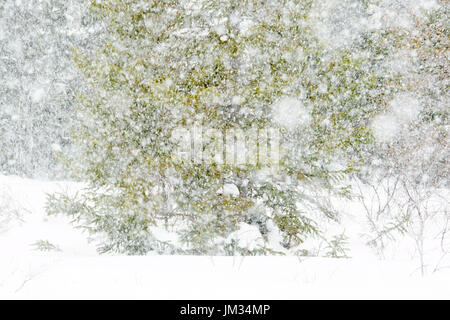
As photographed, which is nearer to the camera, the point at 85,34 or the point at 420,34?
the point at 420,34

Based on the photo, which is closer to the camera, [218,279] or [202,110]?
[218,279]

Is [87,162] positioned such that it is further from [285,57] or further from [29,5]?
[29,5]

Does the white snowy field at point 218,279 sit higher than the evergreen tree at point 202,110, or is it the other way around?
the evergreen tree at point 202,110

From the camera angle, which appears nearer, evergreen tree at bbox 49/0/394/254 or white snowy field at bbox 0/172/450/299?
white snowy field at bbox 0/172/450/299

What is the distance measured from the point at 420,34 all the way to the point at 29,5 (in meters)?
17.8

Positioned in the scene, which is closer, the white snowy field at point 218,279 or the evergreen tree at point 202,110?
the white snowy field at point 218,279

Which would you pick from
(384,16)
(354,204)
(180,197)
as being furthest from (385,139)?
(180,197)

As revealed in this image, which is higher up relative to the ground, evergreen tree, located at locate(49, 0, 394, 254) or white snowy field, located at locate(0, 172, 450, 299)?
evergreen tree, located at locate(49, 0, 394, 254)

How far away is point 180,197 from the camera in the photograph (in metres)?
5.69

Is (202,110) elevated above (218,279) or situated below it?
above

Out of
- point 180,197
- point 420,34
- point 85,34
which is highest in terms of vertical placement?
point 85,34

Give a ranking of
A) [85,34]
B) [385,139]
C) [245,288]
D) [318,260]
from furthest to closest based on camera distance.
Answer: [85,34], [385,139], [318,260], [245,288]
